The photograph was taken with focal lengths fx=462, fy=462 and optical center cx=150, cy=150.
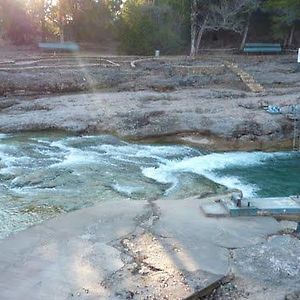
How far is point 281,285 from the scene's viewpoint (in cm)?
525

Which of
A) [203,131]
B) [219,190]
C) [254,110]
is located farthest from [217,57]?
[219,190]

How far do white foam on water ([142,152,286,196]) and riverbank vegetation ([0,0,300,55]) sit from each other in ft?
65.0

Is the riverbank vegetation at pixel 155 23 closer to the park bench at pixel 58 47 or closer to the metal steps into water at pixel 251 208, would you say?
the park bench at pixel 58 47

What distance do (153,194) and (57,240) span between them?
3850 millimetres

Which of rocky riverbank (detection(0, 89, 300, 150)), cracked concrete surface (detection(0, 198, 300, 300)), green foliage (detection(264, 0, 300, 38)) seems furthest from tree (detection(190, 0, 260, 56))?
cracked concrete surface (detection(0, 198, 300, 300))

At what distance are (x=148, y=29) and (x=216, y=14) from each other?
4817 millimetres

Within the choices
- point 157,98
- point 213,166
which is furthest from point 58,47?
point 213,166

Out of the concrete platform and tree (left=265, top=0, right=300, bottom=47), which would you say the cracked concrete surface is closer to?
the concrete platform

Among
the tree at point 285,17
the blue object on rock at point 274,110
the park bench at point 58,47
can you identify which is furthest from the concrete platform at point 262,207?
the park bench at point 58,47

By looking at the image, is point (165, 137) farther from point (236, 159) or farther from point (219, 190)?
point (219, 190)

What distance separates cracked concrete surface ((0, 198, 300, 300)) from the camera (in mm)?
5059

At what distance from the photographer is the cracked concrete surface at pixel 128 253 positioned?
5059 mm

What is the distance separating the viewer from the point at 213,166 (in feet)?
40.0

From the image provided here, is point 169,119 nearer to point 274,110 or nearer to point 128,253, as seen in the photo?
point 274,110
